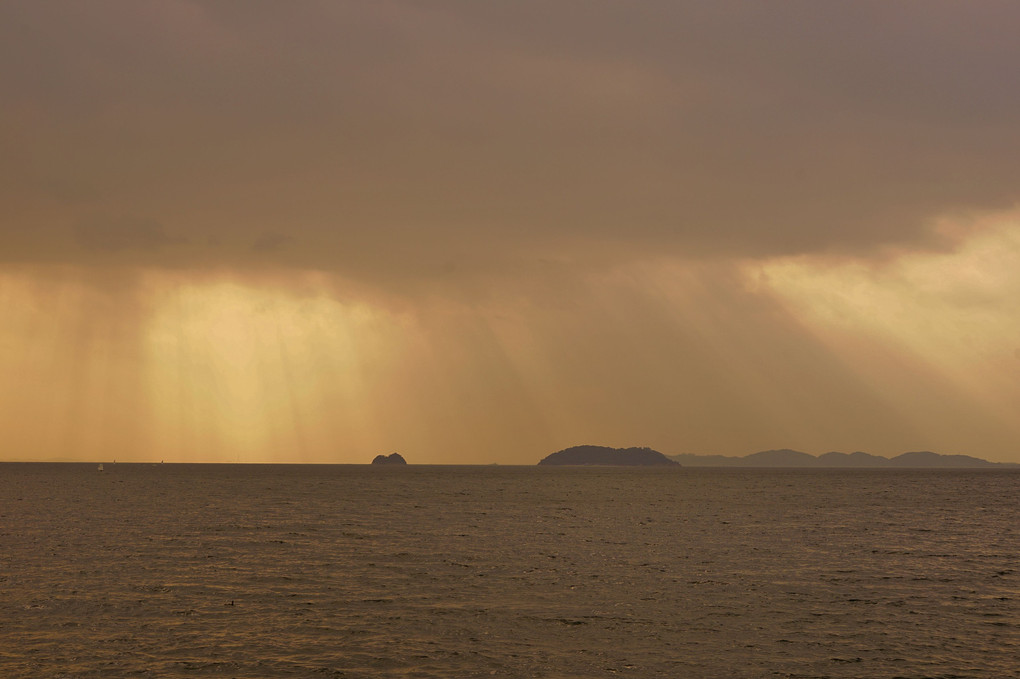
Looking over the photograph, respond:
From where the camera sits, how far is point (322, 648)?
3244 centimetres

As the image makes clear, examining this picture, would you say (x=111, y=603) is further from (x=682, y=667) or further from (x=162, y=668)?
(x=682, y=667)

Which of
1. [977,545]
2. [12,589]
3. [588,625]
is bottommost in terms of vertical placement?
[977,545]

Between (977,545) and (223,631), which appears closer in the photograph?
(223,631)

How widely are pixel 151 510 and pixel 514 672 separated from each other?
9863cm

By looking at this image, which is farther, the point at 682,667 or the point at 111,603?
the point at 111,603

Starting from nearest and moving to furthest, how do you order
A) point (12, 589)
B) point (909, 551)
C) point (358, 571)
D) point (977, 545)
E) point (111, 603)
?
1. point (111, 603)
2. point (12, 589)
3. point (358, 571)
4. point (909, 551)
5. point (977, 545)

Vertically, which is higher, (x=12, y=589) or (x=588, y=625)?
(x=12, y=589)

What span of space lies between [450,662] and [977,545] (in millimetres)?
64769

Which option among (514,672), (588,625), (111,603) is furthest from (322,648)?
(111,603)

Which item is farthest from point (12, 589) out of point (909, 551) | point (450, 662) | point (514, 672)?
point (909, 551)

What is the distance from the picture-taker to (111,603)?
4072 cm

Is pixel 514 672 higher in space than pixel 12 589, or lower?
lower

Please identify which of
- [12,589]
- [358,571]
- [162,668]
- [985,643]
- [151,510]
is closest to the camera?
[162,668]

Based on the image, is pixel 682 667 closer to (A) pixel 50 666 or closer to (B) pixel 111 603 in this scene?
(A) pixel 50 666
